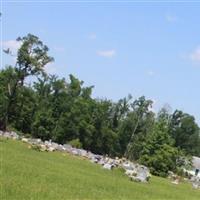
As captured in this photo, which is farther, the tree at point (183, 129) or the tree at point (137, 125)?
the tree at point (183, 129)

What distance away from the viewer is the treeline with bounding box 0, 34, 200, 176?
233ft

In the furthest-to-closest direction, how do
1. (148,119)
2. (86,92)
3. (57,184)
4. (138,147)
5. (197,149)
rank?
(197,149) → (148,119) → (138,147) → (86,92) → (57,184)

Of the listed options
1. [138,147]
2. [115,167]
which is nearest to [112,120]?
[138,147]

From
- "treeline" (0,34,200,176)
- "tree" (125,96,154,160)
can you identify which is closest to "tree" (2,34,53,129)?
"treeline" (0,34,200,176)

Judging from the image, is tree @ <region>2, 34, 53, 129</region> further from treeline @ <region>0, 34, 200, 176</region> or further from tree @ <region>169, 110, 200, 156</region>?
tree @ <region>169, 110, 200, 156</region>

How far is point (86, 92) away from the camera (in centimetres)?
9006

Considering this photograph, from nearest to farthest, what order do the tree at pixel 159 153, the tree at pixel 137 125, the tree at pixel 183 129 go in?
the tree at pixel 159 153 → the tree at pixel 137 125 → the tree at pixel 183 129

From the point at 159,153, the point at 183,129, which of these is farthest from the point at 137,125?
the point at 159,153

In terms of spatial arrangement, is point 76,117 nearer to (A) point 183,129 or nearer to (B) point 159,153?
(B) point 159,153

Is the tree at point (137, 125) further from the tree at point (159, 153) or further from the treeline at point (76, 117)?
the tree at point (159, 153)

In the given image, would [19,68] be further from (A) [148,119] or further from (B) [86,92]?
(A) [148,119]

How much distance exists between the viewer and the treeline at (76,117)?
7106 cm

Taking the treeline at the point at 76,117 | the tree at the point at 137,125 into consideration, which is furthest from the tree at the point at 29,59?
the tree at the point at 137,125

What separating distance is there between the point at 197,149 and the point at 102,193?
367ft
